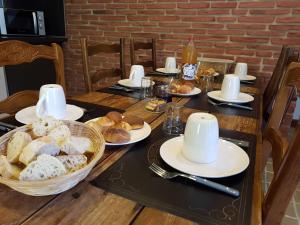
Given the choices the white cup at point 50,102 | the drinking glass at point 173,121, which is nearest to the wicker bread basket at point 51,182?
the white cup at point 50,102

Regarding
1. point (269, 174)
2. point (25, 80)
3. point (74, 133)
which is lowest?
point (269, 174)

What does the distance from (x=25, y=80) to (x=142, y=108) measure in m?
1.94

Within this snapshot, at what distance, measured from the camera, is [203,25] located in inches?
86.2

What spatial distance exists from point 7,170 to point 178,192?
34cm

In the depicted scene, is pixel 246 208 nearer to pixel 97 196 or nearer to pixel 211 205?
pixel 211 205

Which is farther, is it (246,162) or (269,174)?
(269,174)

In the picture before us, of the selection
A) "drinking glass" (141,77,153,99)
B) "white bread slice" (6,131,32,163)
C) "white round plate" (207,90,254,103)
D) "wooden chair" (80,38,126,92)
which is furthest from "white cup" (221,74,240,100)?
"white bread slice" (6,131,32,163)

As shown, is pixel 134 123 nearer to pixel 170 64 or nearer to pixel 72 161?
pixel 72 161

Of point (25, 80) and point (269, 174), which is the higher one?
point (25, 80)

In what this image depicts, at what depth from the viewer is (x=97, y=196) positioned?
20.5 inches

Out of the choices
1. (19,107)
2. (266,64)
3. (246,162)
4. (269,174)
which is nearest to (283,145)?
(246,162)

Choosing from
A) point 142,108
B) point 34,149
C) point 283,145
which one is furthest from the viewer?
point 142,108

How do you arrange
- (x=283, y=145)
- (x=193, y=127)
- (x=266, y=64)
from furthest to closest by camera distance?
(x=266, y=64), (x=283, y=145), (x=193, y=127)

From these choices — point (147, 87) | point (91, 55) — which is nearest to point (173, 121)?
point (147, 87)
